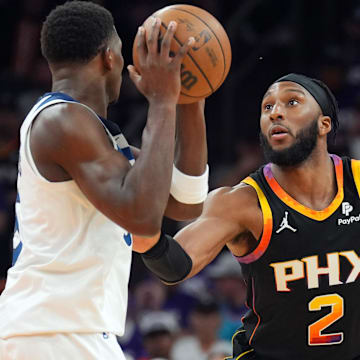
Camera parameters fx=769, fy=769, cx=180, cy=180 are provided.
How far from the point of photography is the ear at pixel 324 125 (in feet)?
14.3

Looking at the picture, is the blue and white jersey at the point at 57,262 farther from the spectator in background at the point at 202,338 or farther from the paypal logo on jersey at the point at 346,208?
the spectator in background at the point at 202,338

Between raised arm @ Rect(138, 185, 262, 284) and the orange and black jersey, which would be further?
the orange and black jersey

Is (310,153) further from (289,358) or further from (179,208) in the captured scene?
(179,208)

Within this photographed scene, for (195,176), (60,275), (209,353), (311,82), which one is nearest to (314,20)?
(209,353)

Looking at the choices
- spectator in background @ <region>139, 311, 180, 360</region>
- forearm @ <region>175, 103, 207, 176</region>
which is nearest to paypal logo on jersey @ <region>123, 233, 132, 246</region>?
forearm @ <region>175, 103, 207, 176</region>

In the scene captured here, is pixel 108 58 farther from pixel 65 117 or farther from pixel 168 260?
pixel 168 260

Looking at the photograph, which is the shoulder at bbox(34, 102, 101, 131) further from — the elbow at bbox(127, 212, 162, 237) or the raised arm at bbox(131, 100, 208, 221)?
the raised arm at bbox(131, 100, 208, 221)

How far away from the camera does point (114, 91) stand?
304 cm

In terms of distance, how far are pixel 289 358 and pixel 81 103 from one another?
190cm

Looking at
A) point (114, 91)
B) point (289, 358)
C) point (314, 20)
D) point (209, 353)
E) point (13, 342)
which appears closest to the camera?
point (13, 342)

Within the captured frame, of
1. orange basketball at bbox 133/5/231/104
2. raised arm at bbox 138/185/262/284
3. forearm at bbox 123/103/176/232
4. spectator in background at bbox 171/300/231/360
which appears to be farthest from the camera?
spectator in background at bbox 171/300/231/360

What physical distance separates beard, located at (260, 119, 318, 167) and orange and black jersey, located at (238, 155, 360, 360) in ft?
0.83

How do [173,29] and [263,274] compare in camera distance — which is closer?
[173,29]

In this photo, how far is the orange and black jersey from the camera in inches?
157
